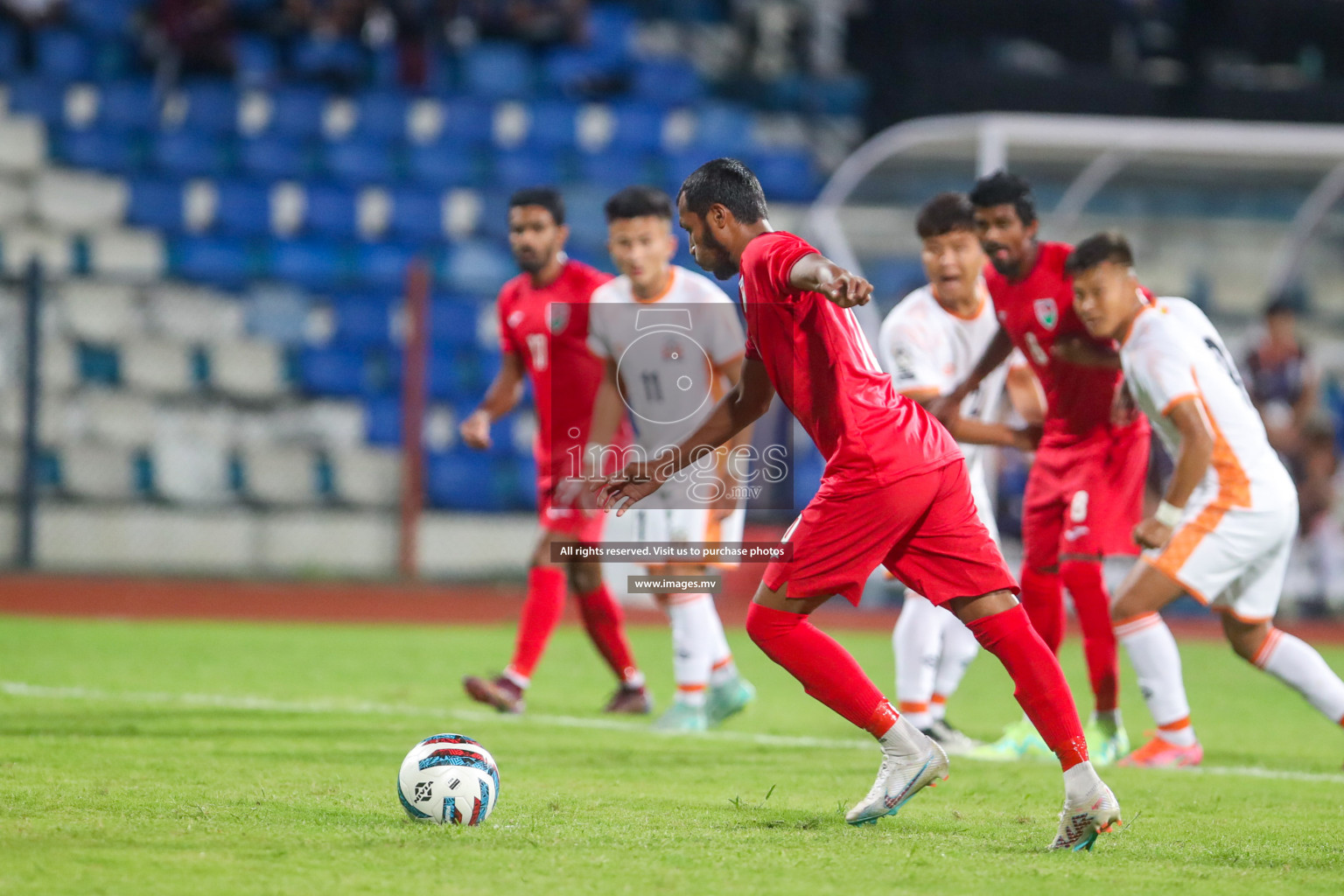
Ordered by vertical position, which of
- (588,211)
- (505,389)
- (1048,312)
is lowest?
(505,389)

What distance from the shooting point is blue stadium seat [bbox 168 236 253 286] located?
50.3ft

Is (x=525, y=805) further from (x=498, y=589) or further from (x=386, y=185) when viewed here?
(x=386, y=185)

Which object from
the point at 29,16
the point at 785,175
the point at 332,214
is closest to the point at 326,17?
the point at 332,214

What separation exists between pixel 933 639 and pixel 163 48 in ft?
40.8

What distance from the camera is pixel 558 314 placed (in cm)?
774

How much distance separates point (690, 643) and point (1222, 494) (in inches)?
95.7

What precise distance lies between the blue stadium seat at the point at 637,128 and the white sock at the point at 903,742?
1283 centimetres

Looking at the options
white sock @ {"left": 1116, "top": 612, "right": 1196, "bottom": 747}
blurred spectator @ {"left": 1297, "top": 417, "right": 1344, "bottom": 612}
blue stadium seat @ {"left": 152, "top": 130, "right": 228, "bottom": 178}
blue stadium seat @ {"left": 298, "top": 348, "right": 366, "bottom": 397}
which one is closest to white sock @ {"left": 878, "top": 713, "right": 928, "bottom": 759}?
white sock @ {"left": 1116, "top": 612, "right": 1196, "bottom": 747}

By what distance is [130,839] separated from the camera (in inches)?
166

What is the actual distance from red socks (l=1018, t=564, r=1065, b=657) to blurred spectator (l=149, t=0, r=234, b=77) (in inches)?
483

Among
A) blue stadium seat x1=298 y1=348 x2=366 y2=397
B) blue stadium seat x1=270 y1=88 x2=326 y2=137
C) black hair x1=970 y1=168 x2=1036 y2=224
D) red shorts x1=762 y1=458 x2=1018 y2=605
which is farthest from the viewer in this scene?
blue stadium seat x1=270 y1=88 x2=326 y2=137

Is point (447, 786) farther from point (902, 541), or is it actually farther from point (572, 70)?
point (572, 70)

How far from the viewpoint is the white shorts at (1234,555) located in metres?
5.96

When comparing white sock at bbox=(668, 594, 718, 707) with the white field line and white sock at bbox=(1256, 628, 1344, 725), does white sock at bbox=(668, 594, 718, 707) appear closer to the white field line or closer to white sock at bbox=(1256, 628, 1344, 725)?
the white field line
